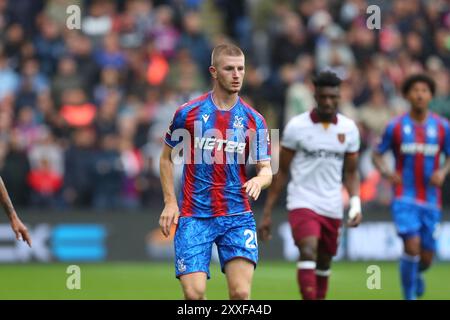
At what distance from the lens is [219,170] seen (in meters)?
10.5

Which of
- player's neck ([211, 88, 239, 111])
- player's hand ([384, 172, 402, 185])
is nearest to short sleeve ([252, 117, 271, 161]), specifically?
player's neck ([211, 88, 239, 111])

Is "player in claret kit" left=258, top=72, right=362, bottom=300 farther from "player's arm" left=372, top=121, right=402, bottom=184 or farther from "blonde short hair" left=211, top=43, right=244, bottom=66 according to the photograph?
"blonde short hair" left=211, top=43, right=244, bottom=66

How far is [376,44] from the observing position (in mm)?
23188

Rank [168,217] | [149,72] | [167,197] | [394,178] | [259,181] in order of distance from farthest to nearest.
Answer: [149,72] → [394,178] → [167,197] → [168,217] → [259,181]

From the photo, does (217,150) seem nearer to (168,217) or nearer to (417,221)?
(168,217)

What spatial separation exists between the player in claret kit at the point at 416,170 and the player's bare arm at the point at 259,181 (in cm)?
414

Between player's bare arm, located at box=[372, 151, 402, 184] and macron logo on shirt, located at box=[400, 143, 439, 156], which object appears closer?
player's bare arm, located at box=[372, 151, 402, 184]

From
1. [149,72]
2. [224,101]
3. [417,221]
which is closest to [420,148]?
[417,221]

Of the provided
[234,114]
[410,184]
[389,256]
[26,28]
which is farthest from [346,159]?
[26,28]

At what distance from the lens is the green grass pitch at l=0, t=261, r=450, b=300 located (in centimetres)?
1578

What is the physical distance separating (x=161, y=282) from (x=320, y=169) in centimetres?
488

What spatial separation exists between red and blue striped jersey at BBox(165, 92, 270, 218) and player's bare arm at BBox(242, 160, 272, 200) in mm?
77
